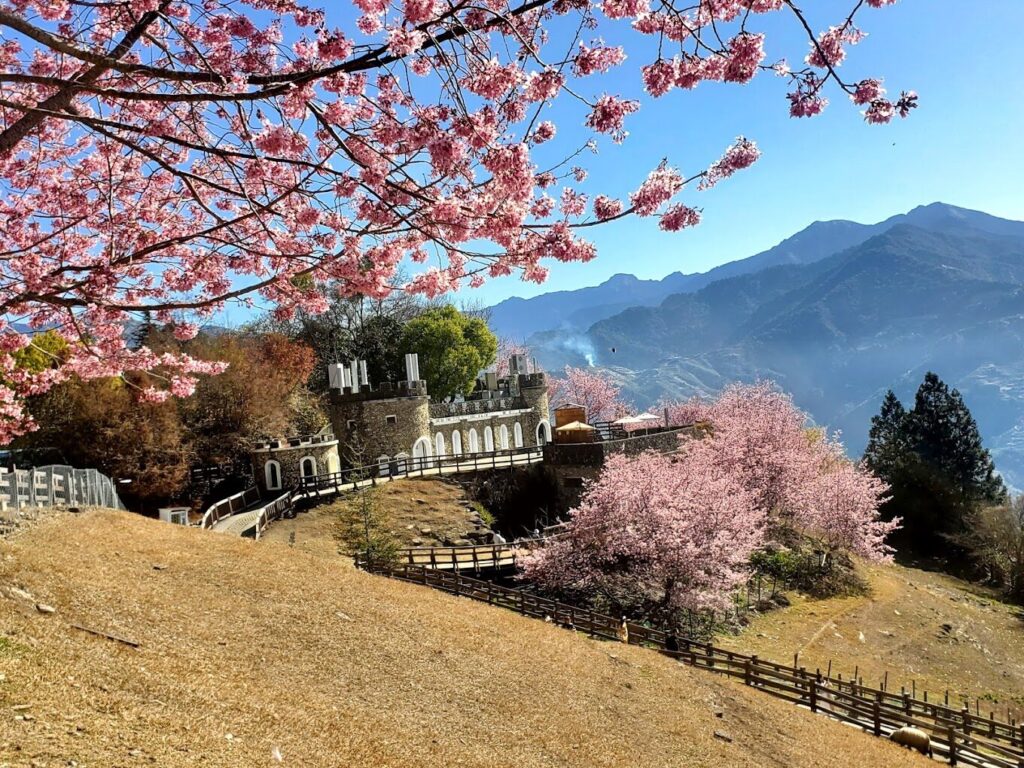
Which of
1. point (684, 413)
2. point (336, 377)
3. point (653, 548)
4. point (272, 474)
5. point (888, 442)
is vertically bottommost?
point (653, 548)

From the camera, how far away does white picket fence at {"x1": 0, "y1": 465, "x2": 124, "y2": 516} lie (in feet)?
44.4

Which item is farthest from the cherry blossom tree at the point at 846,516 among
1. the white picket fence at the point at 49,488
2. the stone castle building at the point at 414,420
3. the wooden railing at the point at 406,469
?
the white picket fence at the point at 49,488

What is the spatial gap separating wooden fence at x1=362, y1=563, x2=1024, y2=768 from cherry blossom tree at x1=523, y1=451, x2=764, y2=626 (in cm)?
235

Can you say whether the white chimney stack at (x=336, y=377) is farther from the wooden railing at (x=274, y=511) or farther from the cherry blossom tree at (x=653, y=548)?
the cherry blossom tree at (x=653, y=548)

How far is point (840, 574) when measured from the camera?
28672 millimetres

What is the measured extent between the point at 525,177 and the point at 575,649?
40.0ft

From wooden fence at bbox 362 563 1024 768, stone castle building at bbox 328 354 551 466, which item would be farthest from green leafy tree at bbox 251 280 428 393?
wooden fence at bbox 362 563 1024 768

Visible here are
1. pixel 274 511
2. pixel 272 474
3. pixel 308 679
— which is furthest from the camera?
pixel 272 474

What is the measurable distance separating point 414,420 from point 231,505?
32.3ft

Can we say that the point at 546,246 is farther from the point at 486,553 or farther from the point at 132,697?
the point at 486,553

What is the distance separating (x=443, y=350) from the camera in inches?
1953

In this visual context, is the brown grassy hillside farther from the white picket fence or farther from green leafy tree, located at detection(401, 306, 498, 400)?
green leafy tree, located at detection(401, 306, 498, 400)

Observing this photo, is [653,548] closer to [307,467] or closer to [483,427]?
[307,467]

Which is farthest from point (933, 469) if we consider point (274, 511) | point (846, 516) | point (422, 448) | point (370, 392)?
point (274, 511)
